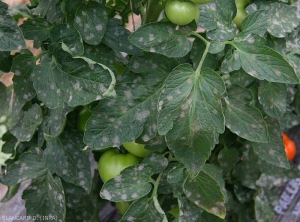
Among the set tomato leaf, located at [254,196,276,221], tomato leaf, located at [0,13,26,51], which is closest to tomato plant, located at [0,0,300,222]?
tomato leaf, located at [0,13,26,51]

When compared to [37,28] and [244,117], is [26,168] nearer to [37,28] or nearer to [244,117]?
[37,28]

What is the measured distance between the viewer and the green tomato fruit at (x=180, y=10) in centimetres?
55

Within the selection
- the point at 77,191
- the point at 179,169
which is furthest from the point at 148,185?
the point at 77,191

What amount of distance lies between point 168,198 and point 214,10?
40 cm

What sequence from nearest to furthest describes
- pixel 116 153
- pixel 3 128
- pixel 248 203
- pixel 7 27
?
pixel 7 27
pixel 116 153
pixel 248 203
pixel 3 128

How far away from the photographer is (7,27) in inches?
22.7

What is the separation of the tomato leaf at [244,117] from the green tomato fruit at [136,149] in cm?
19

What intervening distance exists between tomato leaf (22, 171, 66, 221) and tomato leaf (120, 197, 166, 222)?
5.5 inches

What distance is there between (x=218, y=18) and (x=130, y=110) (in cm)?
21

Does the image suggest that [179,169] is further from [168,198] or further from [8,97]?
[8,97]

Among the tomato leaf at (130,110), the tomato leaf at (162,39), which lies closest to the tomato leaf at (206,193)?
the tomato leaf at (130,110)

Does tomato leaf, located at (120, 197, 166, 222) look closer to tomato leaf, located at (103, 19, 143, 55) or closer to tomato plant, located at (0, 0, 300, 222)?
tomato plant, located at (0, 0, 300, 222)

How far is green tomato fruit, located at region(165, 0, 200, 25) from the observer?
0.55 metres

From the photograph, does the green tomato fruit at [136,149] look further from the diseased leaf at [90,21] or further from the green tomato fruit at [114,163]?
the diseased leaf at [90,21]
